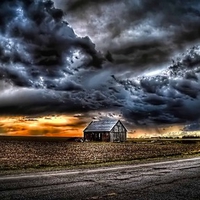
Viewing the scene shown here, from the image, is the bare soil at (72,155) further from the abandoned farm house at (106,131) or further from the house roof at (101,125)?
the house roof at (101,125)

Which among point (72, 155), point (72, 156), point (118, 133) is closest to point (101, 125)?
point (118, 133)

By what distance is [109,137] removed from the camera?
84.7 m

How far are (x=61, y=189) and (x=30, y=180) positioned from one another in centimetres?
272

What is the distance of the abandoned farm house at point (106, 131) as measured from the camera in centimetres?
8550

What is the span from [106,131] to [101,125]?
4722 millimetres

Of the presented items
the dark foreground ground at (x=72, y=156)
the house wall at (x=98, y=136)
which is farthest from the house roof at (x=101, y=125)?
the dark foreground ground at (x=72, y=156)

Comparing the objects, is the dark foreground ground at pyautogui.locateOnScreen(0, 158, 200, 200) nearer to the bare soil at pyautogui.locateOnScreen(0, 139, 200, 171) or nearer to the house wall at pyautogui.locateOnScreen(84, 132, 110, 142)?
the bare soil at pyautogui.locateOnScreen(0, 139, 200, 171)

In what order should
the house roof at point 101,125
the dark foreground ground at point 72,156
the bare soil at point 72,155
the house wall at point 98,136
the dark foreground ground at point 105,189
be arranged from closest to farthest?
the dark foreground ground at point 105,189 → the dark foreground ground at point 72,156 → the bare soil at point 72,155 → the house wall at point 98,136 → the house roof at point 101,125

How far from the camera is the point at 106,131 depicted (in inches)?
3369

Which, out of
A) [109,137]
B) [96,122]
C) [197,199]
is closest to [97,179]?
[197,199]

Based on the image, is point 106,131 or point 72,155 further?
point 106,131

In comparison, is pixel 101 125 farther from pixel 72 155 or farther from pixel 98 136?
pixel 72 155

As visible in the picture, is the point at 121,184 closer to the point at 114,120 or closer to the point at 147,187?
the point at 147,187

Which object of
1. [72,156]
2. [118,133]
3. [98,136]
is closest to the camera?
[72,156]
